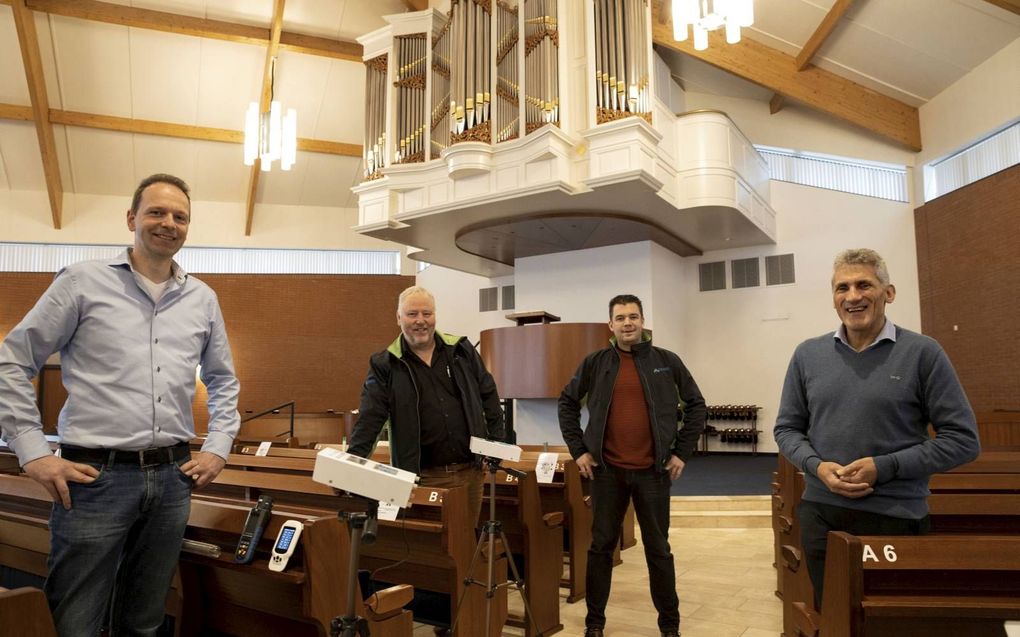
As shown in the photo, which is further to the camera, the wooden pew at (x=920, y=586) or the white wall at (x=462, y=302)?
the white wall at (x=462, y=302)

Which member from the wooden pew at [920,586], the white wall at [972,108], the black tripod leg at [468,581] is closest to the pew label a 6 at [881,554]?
the wooden pew at [920,586]

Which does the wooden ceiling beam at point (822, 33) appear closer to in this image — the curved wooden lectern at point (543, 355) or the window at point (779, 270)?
the window at point (779, 270)

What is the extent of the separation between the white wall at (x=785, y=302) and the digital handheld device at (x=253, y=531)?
8462mm

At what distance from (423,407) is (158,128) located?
1002 cm

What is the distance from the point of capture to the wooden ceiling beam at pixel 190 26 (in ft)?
28.9

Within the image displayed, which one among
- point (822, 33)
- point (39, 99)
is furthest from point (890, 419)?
point (39, 99)

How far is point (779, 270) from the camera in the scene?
30.8 ft

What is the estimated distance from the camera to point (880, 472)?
1709 millimetres

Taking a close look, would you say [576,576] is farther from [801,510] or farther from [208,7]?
[208,7]

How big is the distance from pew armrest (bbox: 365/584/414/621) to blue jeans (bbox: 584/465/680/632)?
1.17 meters

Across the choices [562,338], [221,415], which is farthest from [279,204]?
[221,415]

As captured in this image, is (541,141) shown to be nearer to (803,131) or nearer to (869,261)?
(803,131)

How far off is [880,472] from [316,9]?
33.1 ft

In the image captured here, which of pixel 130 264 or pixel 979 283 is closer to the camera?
pixel 130 264
